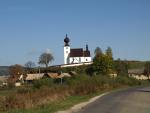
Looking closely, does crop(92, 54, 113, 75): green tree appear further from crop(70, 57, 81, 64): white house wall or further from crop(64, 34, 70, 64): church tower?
crop(64, 34, 70, 64): church tower

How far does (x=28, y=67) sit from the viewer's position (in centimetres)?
16900

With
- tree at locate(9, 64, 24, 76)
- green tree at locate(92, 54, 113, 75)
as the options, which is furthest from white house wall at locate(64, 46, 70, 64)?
green tree at locate(92, 54, 113, 75)

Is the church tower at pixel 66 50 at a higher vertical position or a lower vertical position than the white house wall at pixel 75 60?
higher

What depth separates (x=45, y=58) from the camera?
17375 cm

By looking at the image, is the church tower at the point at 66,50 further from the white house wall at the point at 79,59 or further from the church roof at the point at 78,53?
the white house wall at the point at 79,59

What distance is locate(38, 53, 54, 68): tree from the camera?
568 ft

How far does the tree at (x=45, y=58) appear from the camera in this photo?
173125mm

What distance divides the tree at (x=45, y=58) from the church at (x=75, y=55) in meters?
6.53

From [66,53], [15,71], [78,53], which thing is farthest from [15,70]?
[78,53]

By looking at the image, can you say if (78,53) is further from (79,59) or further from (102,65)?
(102,65)

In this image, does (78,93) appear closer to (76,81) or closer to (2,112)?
(76,81)

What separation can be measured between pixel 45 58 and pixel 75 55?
13.1 meters

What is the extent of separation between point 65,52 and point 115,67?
176 ft

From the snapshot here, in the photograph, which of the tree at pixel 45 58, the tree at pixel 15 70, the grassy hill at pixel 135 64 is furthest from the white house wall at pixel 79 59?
the tree at pixel 15 70
